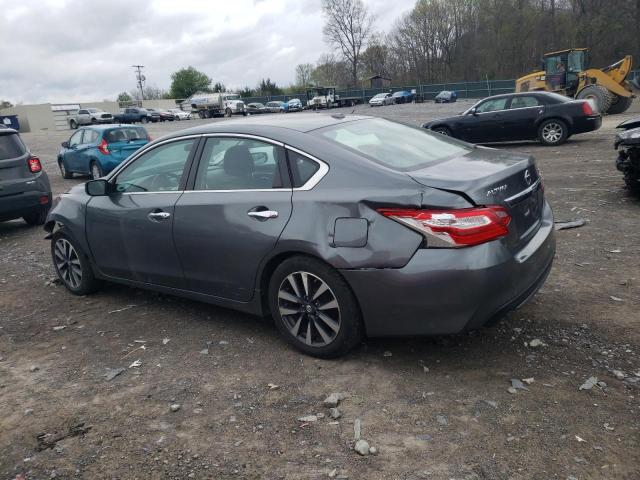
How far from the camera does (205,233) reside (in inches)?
159

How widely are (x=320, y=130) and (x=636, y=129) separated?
17.2ft

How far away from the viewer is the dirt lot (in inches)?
106

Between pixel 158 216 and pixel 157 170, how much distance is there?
48 cm

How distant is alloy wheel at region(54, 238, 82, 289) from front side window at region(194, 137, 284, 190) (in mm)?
1932

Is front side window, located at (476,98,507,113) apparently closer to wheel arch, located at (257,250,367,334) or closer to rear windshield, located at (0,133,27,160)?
rear windshield, located at (0,133,27,160)

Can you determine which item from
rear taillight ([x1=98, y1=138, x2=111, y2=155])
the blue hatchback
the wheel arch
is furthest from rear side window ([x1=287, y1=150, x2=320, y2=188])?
rear taillight ([x1=98, y1=138, x2=111, y2=155])

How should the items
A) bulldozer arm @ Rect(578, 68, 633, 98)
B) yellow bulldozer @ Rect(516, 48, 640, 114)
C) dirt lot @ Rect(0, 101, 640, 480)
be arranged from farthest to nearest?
bulldozer arm @ Rect(578, 68, 633, 98)
yellow bulldozer @ Rect(516, 48, 640, 114)
dirt lot @ Rect(0, 101, 640, 480)

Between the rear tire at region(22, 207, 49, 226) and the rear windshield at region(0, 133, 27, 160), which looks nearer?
the rear windshield at region(0, 133, 27, 160)

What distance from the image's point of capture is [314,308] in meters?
3.61

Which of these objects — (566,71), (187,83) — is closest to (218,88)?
(187,83)

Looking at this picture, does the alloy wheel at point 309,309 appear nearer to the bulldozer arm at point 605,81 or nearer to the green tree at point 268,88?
the bulldozer arm at point 605,81

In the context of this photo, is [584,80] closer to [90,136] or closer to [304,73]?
[90,136]

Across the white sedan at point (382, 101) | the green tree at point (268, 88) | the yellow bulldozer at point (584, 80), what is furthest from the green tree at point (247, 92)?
the yellow bulldozer at point (584, 80)

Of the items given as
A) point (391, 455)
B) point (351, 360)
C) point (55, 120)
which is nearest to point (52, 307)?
point (351, 360)
